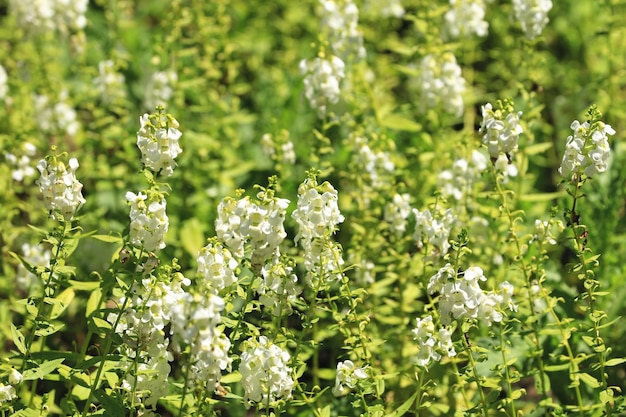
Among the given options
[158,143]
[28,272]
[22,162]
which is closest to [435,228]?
[158,143]

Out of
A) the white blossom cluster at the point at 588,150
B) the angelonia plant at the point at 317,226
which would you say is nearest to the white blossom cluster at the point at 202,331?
the angelonia plant at the point at 317,226

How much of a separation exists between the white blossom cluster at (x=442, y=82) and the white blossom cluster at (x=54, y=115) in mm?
2470

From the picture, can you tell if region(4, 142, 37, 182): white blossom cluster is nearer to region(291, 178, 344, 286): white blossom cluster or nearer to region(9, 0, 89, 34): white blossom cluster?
region(9, 0, 89, 34): white blossom cluster

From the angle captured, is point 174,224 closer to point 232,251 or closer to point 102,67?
point 102,67

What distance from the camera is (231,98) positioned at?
602 cm

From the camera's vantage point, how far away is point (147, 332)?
10.4 feet

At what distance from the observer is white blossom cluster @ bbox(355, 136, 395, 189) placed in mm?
4590

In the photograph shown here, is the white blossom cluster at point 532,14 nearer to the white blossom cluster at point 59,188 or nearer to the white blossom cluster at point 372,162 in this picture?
the white blossom cluster at point 372,162

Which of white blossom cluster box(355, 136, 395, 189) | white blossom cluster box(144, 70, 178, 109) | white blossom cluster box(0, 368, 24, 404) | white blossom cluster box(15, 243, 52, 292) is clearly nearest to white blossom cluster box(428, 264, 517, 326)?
white blossom cluster box(355, 136, 395, 189)

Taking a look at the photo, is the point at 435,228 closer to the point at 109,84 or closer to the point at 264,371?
the point at 264,371

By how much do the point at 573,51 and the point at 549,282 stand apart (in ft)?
11.7

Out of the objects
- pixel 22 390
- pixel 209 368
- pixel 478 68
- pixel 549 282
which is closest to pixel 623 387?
pixel 549 282

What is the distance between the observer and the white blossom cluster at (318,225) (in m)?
3.23

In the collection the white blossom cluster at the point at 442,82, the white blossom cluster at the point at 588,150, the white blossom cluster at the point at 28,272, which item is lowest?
the white blossom cluster at the point at 28,272
